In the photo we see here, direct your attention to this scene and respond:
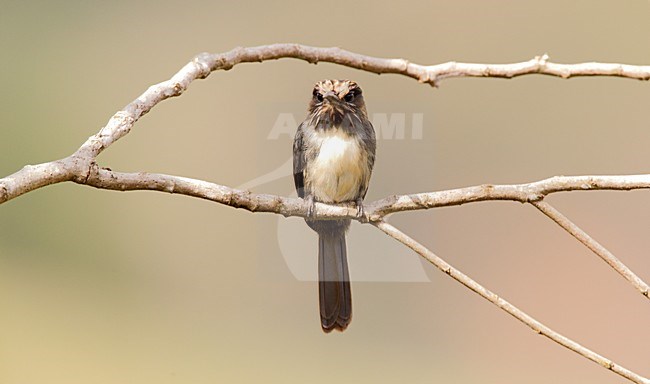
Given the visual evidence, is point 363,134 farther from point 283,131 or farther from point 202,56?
point 202,56

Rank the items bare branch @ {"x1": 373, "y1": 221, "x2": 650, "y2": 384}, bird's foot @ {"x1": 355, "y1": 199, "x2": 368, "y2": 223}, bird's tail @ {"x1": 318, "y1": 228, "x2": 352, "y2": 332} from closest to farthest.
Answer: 1. bare branch @ {"x1": 373, "y1": 221, "x2": 650, "y2": 384}
2. bird's foot @ {"x1": 355, "y1": 199, "x2": 368, "y2": 223}
3. bird's tail @ {"x1": 318, "y1": 228, "x2": 352, "y2": 332}

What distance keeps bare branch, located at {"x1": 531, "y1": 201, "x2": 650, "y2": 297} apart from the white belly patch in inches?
28.9

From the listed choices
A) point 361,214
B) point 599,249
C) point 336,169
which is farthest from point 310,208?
point 599,249

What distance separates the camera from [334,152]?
2424 millimetres

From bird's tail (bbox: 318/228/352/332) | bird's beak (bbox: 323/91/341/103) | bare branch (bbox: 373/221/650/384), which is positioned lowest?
bare branch (bbox: 373/221/650/384)

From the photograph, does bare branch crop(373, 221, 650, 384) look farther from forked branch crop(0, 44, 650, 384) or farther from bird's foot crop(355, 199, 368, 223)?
bird's foot crop(355, 199, 368, 223)

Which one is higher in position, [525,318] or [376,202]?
[376,202]

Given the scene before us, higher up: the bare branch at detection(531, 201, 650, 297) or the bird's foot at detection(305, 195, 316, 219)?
the bird's foot at detection(305, 195, 316, 219)

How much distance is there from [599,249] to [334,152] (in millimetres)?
946

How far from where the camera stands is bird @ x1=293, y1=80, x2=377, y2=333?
7.84 feet

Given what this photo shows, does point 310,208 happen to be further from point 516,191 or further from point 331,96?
point 516,191

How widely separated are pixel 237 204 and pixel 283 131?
984 millimetres

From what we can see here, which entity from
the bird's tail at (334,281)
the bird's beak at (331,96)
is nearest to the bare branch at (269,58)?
the bird's beak at (331,96)

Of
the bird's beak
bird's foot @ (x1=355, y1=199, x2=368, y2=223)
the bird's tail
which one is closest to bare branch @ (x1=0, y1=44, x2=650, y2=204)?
the bird's beak
